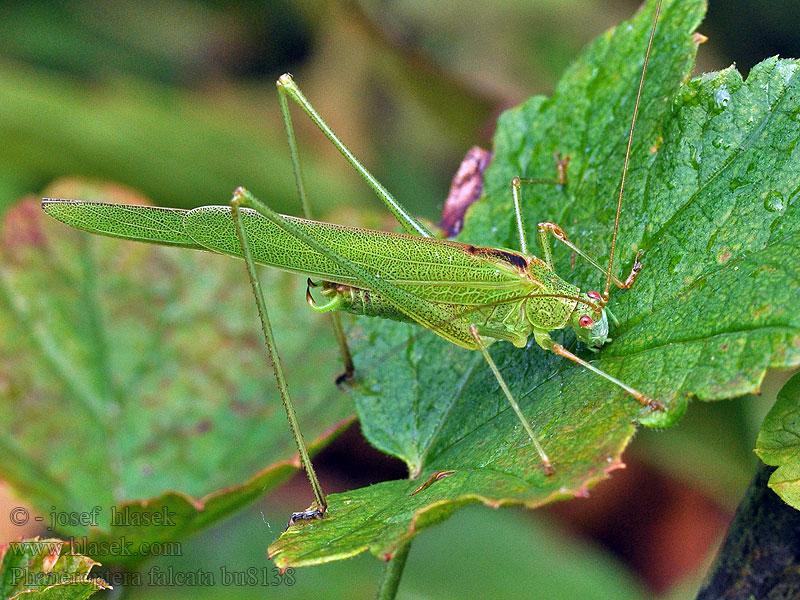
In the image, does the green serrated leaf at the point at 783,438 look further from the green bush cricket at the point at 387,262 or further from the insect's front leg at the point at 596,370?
the green bush cricket at the point at 387,262

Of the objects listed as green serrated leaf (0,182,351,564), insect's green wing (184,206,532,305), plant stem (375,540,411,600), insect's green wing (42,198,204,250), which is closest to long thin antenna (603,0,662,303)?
insect's green wing (184,206,532,305)

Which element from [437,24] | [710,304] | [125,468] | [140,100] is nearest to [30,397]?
[125,468]

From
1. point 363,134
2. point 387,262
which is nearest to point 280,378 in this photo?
point 387,262

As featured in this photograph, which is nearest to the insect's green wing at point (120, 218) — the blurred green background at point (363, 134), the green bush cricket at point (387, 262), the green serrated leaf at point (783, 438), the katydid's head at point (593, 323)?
the green bush cricket at point (387, 262)

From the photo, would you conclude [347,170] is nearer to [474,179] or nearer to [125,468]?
[474,179]

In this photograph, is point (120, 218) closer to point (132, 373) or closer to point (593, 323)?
point (132, 373)
